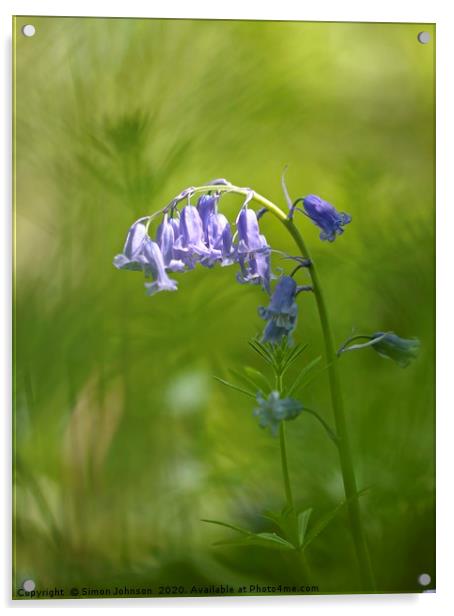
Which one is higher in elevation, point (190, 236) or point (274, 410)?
point (190, 236)

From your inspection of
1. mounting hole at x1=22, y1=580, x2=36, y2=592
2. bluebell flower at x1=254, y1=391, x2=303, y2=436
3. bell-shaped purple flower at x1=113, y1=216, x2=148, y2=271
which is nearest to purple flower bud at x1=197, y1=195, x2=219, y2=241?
bell-shaped purple flower at x1=113, y1=216, x2=148, y2=271

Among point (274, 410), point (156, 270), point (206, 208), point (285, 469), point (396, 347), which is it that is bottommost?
point (285, 469)

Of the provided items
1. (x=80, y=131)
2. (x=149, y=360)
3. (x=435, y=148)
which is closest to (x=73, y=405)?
(x=149, y=360)

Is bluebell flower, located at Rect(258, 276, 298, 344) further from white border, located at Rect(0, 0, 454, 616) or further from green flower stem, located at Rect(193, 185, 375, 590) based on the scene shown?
white border, located at Rect(0, 0, 454, 616)

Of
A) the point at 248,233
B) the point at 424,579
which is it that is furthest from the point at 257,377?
the point at 424,579

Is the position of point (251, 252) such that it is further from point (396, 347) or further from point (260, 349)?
point (396, 347)
